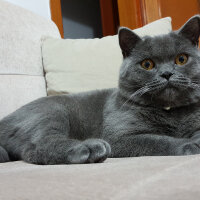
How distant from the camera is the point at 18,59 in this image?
1556 mm

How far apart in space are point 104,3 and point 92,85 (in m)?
2.89

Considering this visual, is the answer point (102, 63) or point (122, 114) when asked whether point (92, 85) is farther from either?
point (122, 114)

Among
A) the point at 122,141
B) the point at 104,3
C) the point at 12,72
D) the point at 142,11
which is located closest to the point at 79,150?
the point at 122,141

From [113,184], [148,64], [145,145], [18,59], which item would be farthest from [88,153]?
[18,59]

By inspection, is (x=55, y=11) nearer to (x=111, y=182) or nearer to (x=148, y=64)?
(x=148, y=64)

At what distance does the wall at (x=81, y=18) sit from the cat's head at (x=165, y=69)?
2.94 metres

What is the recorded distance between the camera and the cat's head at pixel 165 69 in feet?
3.18

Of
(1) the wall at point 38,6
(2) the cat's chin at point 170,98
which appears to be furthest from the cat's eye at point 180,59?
(1) the wall at point 38,6

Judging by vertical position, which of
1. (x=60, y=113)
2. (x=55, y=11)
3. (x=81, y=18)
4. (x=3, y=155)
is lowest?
(x=3, y=155)

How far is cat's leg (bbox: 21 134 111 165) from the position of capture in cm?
79

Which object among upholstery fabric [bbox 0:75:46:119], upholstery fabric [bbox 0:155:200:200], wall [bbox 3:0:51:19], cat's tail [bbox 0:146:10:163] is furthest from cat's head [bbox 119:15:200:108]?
wall [bbox 3:0:51:19]

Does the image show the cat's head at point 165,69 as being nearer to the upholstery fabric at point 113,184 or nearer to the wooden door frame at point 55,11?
the upholstery fabric at point 113,184

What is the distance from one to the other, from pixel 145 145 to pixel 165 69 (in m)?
0.28

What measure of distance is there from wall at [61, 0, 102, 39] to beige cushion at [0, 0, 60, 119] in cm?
224
